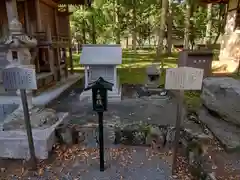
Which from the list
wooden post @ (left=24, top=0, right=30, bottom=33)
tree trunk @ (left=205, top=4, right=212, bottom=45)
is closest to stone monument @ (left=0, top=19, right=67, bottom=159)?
wooden post @ (left=24, top=0, right=30, bottom=33)

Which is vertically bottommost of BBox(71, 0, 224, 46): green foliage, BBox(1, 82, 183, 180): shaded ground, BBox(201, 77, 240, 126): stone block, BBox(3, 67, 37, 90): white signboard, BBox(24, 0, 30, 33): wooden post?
BBox(1, 82, 183, 180): shaded ground

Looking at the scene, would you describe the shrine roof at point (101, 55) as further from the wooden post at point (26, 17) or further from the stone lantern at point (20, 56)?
the wooden post at point (26, 17)

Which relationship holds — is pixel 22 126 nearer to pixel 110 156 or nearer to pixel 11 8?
pixel 110 156

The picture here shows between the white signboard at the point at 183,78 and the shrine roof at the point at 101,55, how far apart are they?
3.10m

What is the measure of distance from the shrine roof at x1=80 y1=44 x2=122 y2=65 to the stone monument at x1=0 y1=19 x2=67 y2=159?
63.3 inches

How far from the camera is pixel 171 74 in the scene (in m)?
2.80

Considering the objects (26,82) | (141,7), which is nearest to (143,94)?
(26,82)

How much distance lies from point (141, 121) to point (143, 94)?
7.24 ft

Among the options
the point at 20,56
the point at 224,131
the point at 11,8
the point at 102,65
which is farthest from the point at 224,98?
the point at 11,8

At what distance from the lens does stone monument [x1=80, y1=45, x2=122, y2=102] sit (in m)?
5.88

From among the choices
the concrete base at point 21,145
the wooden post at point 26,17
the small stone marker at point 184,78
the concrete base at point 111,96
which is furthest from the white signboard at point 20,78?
the wooden post at point 26,17

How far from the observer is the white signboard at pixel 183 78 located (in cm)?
277

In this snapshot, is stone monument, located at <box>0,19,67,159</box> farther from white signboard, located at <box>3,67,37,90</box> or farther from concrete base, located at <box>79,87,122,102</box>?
concrete base, located at <box>79,87,122,102</box>

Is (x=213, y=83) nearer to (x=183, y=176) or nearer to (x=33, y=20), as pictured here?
(x=183, y=176)
